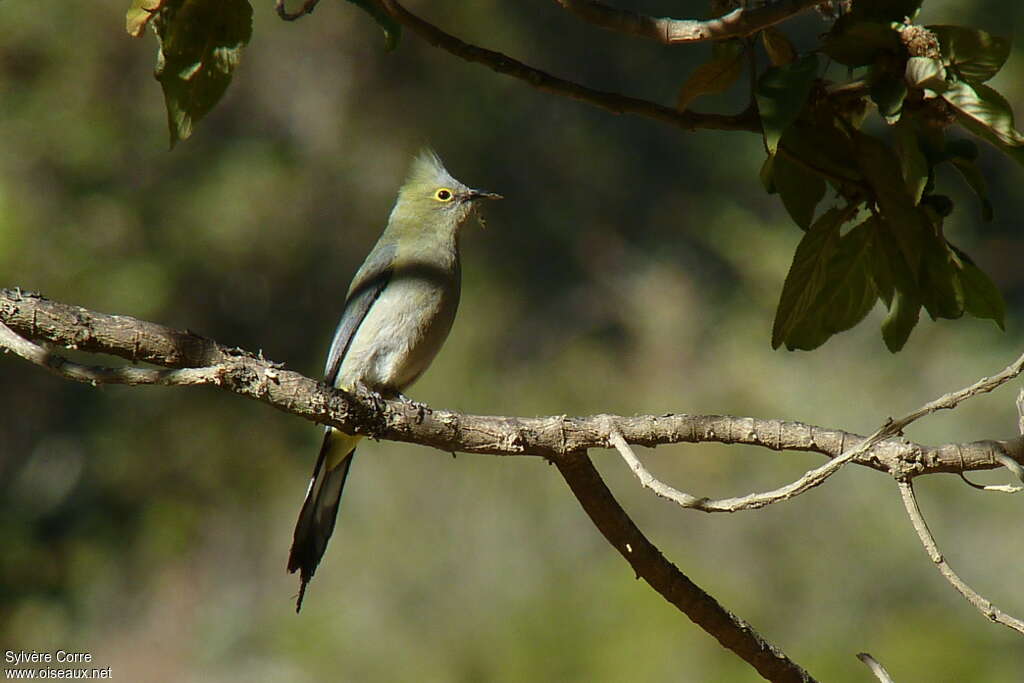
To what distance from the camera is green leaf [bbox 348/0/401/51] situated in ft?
5.17

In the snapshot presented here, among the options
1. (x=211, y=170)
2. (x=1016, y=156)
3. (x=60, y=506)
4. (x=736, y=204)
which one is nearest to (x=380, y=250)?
(x=1016, y=156)

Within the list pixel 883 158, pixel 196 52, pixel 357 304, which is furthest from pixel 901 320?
pixel 357 304

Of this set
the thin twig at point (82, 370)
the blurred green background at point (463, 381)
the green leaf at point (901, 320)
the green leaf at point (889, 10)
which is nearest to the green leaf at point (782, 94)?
the green leaf at point (889, 10)

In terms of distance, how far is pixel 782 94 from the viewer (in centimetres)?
133

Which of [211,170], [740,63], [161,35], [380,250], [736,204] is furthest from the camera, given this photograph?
[736,204]

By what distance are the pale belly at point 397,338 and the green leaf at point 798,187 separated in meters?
1.80

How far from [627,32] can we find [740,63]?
0.73 ft

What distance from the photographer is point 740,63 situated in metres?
1.63

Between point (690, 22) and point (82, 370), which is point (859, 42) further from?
point (82, 370)

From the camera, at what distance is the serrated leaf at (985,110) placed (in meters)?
1.33

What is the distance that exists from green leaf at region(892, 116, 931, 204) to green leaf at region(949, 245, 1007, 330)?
15 centimetres

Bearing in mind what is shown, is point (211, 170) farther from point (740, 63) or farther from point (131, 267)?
point (740, 63)

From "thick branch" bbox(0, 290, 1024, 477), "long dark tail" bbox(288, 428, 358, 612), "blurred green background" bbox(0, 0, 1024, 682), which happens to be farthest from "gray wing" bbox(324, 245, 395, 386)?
"blurred green background" bbox(0, 0, 1024, 682)

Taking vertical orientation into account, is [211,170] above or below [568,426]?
below
